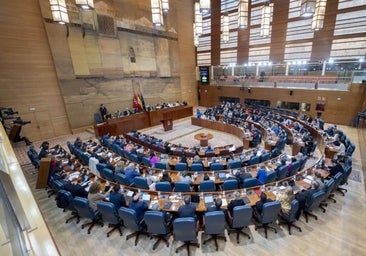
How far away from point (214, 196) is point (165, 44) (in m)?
17.1

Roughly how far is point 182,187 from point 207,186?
753 millimetres

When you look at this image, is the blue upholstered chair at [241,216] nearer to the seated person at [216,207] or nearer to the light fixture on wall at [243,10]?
the seated person at [216,207]

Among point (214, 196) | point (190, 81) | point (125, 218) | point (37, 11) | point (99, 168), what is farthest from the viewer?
point (190, 81)

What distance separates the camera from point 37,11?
11.3m

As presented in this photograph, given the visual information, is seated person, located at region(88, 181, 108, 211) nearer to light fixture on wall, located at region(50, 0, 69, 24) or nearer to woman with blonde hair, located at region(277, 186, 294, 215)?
woman with blonde hair, located at region(277, 186, 294, 215)

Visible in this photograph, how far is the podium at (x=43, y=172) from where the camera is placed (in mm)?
6857

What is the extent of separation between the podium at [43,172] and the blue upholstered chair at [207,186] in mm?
5689

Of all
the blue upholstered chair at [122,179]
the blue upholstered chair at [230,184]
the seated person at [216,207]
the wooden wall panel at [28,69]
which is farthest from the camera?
the wooden wall panel at [28,69]

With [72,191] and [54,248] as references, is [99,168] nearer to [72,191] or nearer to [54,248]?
[72,191]

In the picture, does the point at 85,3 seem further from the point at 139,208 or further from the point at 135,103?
the point at 135,103

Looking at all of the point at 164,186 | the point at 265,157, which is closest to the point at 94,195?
the point at 164,186

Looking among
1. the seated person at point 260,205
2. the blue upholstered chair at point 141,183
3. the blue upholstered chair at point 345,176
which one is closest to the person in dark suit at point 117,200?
the blue upholstered chair at point 141,183

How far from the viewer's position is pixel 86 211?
4852mm

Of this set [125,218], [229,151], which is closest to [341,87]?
[229,151]
